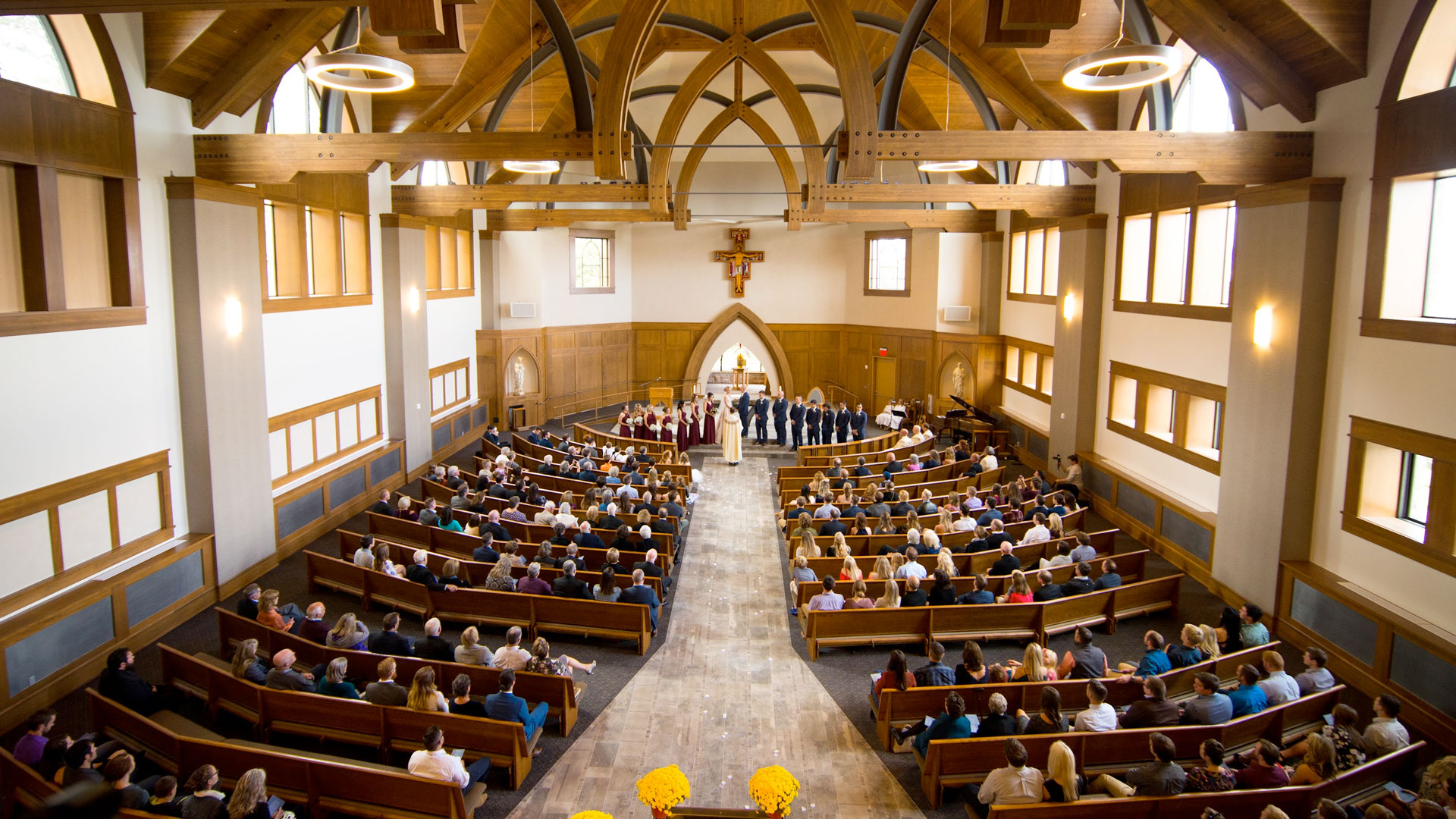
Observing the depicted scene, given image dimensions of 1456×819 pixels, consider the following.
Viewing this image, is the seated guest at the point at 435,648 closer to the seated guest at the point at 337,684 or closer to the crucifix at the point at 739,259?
the seated guest at the point at 337,684

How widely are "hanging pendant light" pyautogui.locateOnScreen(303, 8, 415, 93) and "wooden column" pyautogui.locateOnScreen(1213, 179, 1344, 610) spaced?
10100 mm

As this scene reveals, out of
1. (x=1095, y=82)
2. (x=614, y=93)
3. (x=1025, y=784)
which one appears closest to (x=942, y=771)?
(x=1025, y=784)

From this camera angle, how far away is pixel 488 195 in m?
16.5

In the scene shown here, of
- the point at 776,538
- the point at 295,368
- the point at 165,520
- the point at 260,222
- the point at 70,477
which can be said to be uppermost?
the point at 260,222

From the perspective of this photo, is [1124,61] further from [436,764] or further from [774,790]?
[436,764]

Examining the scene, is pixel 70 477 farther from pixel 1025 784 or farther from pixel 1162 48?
pixel 1162 48

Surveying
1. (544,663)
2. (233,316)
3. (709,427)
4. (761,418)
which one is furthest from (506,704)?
(761,418)

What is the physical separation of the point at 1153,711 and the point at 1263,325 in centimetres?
588

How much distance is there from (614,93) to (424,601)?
6842mm

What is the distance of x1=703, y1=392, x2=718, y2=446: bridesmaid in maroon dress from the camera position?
21031 mm

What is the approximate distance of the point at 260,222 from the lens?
12.1 m

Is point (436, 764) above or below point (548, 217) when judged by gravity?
below

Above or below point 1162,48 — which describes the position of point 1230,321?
below

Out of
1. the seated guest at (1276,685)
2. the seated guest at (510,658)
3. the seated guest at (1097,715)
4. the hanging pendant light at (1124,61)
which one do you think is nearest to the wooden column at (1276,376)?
the hanging pendant light at (1124,61)
